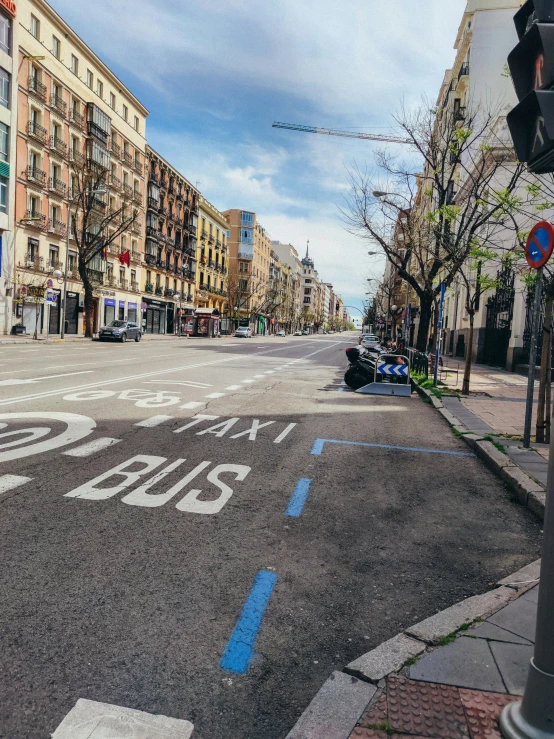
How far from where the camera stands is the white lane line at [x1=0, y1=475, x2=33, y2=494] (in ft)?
14.7

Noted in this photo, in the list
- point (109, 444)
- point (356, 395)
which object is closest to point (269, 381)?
point (356, 395)

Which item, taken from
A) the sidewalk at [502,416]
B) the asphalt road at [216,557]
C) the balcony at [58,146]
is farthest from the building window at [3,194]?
the asphalt road at [216,557]

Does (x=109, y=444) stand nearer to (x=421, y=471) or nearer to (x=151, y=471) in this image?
(x=151, y=471)

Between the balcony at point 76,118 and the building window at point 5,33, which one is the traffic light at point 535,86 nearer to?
the building window at point 5,33

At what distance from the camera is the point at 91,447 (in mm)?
5953

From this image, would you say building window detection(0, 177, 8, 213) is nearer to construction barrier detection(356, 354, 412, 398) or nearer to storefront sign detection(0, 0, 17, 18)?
storefront sign detection(0, 0, 17, 18)

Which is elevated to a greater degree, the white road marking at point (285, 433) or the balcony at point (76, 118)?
the balcony at point (76, 118)

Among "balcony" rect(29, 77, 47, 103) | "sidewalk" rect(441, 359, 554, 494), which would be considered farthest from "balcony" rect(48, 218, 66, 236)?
"sidewalk" rect(441, 359, 554, 494)

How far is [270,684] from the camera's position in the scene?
230cm

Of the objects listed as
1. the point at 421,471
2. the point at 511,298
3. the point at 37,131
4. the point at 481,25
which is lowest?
→ the point at 421,471

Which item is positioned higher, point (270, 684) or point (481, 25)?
point (481, 25)

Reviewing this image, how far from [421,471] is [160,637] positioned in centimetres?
420

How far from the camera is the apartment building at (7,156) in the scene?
3206 cm

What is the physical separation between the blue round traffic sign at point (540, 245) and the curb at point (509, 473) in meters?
2.33
